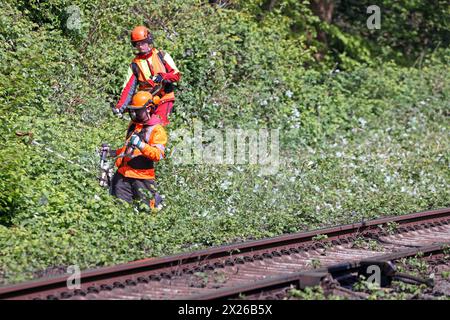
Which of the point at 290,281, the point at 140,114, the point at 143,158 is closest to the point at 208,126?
the point at 143,158

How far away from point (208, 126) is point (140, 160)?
4139mm

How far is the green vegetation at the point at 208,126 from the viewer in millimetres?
11008

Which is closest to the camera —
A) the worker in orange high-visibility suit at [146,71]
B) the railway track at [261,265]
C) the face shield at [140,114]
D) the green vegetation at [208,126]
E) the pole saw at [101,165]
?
the railway track at [261,265]

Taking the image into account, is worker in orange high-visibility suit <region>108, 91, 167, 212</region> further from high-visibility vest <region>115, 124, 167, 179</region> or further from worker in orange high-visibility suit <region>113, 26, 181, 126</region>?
worker in orange high-visibility suit <region>113, 26, 181, 126</region>

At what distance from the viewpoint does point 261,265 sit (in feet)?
33.5

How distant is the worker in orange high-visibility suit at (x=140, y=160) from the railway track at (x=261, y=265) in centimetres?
192

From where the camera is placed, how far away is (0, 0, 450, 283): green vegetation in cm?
1101

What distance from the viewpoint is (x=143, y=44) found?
43.0 ft

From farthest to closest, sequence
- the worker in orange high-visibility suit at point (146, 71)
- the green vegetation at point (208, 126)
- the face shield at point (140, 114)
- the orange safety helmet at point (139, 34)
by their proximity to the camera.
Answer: the worker in orange high-visibility suit at point (146, 71), the orange safety helmet at point (139, 34), the face shield at point (140, 114), the green vegetation at point (208, 126)

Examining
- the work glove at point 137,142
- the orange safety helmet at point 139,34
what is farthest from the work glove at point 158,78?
the work glove at point 137,142

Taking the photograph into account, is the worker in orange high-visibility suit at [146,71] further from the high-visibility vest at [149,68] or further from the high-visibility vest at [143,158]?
the high-visibility vest at [143,158]

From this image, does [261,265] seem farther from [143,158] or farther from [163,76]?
[163,76]

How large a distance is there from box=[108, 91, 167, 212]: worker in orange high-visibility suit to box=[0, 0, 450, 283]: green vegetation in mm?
285

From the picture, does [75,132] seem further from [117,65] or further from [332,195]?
[332,195]
